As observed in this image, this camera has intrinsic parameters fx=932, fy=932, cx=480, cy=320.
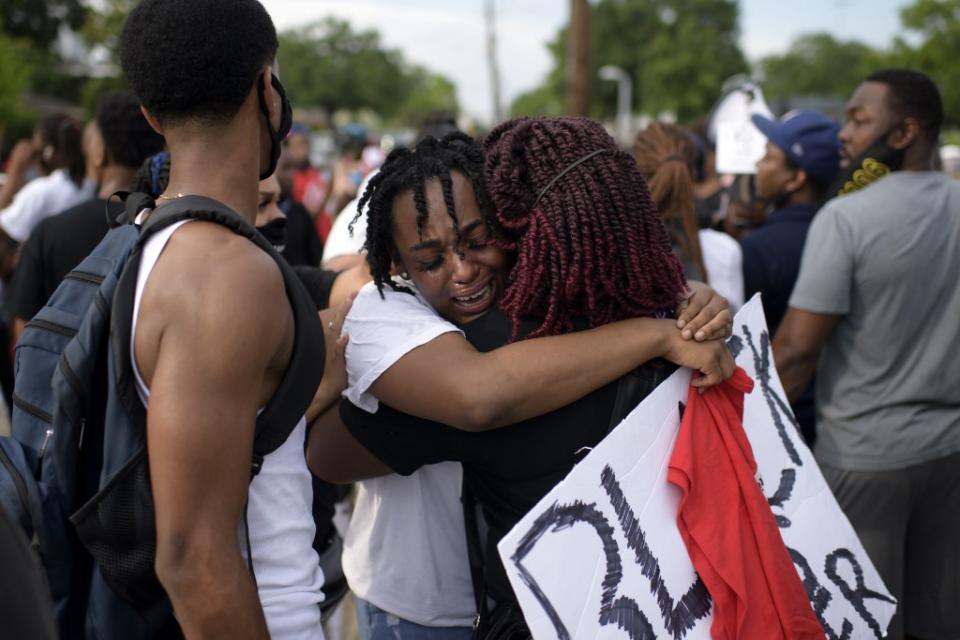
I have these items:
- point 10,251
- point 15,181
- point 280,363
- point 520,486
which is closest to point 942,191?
→ point 520,486

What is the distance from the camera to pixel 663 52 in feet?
194

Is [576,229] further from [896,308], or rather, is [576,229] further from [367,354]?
[896,308]

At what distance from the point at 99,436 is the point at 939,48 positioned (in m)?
39.5

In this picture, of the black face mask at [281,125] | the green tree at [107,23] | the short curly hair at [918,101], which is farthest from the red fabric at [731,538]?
the green tree at [107,23]

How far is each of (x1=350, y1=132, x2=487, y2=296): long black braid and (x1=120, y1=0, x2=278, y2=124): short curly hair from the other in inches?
21.5

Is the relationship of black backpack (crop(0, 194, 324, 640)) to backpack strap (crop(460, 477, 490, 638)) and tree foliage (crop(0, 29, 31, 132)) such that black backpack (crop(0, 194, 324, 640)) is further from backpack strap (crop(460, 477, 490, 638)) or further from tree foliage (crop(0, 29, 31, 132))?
tree foliage (crop(0, 29, 31, 132))

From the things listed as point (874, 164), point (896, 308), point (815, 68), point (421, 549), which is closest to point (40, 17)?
point (874, 164)

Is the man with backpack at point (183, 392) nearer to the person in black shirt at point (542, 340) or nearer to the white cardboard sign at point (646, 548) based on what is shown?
the person in black shirt at point (542, 340)

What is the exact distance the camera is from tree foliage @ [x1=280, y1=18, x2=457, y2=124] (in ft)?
271

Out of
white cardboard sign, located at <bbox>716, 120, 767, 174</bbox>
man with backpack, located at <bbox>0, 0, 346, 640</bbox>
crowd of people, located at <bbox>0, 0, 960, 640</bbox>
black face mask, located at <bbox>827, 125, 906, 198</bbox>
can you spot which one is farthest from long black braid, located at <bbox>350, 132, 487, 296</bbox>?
white cardboard sign, located at <bbox>716, 120, 767, 174</bbox>

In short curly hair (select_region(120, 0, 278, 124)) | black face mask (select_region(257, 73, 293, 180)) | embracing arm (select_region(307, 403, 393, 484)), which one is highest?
short curly hair (select_region(120, 0, 278, 124))

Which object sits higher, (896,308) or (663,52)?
(896,308)

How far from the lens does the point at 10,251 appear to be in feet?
19.0

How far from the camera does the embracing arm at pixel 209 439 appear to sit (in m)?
1.43
